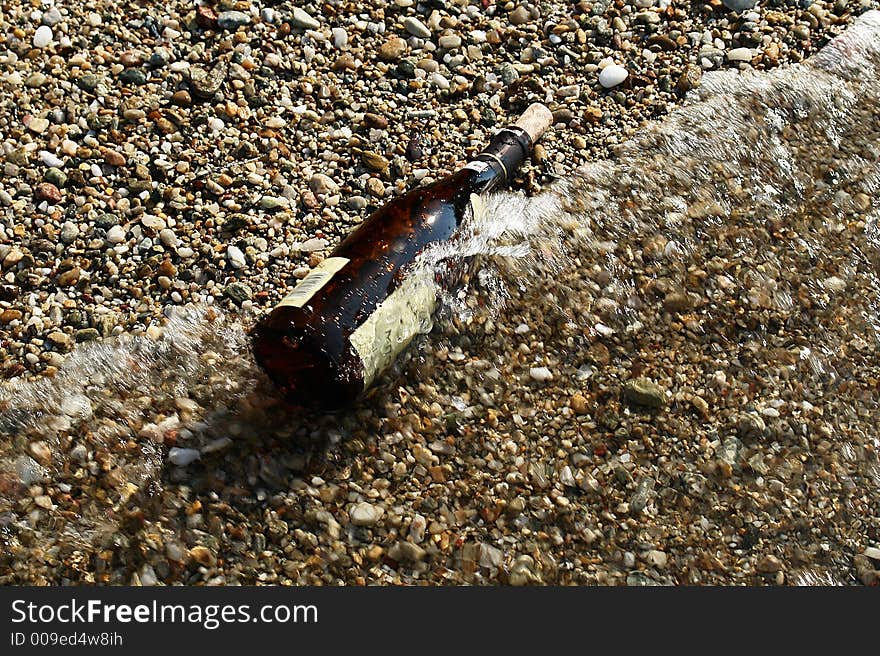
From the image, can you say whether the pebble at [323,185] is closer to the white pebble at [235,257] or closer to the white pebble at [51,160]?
the white pebble at [235,257]

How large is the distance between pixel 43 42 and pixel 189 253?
103cm

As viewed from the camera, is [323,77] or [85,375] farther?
[323,77]

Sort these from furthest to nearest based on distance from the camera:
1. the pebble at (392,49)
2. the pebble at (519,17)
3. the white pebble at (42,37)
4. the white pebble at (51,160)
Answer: the pebble at (519,17) < the pebble at (392,49) < the white pebble at (42,37) < the white pebble at (51,160)

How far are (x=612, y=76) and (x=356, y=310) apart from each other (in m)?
1.53

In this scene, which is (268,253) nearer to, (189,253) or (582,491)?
(189,253)

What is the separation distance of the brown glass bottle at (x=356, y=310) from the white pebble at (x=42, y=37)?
146 cm

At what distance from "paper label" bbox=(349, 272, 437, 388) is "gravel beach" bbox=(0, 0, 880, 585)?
6.6 inches

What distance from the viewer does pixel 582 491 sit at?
7.75ft

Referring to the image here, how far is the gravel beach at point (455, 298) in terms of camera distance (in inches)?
90.0

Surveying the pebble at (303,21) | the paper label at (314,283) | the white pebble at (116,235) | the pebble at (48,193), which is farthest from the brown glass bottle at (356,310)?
the pebble at (303,21)

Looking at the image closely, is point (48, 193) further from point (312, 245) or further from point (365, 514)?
point (365, 514)

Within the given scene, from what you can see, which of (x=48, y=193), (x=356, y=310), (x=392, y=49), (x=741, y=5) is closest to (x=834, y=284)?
(x=741, y=5)

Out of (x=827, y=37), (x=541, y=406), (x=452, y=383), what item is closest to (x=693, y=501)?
(x=541, y=406)

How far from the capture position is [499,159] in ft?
8.77
